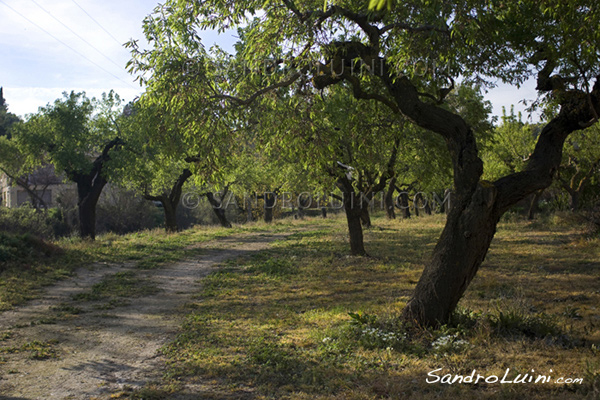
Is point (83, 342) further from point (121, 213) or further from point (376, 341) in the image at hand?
point (121, 213)

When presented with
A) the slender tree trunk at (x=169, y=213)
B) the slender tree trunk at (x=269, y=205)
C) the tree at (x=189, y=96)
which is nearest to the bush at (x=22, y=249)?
the tree at (x=189, y=96)

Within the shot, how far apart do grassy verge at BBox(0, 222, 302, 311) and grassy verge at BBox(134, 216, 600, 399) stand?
3.75m

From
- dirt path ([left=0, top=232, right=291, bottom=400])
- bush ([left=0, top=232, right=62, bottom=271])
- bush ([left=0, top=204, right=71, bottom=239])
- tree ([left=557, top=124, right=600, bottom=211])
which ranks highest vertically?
tree ([left=557, top=124, right=600, bottom=211])

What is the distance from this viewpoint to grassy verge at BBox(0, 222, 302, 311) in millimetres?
10719

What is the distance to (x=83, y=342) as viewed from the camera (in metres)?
7.04

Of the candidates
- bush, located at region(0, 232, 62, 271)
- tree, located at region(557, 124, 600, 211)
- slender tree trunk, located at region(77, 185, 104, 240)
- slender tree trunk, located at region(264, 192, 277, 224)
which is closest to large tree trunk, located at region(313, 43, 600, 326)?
bush, located at region(0, 232, 62, 271)

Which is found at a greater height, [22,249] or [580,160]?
[580,160]

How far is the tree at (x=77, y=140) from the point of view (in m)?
20.6

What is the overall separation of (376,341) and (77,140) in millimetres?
18634

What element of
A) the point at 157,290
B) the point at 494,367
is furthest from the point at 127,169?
the point at 494,367

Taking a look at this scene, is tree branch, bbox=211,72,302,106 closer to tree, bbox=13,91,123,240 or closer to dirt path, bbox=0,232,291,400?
dirt path, bbox=0,232,291,400

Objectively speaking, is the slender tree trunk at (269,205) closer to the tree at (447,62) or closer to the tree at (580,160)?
the tree at (580,160)

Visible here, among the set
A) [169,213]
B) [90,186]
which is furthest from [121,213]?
[90,186]

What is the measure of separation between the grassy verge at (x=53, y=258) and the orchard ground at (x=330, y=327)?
0.24 feet
